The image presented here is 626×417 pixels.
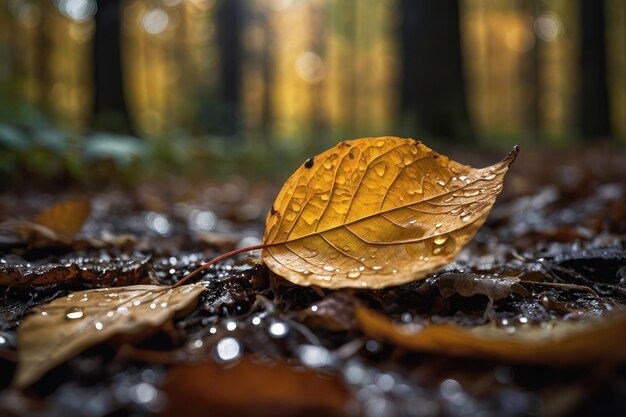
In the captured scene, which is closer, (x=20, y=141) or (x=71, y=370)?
(x=71, y=370)

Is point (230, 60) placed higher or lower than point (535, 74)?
higher

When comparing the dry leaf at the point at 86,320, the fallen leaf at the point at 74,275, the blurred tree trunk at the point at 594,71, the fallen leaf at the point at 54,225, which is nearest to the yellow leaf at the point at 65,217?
the fallen leaf at the point at 54,225

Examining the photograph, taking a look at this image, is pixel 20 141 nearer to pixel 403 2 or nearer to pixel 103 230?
pixel 103 230

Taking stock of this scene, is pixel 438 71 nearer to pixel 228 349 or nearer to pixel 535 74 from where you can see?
pixel 228 349

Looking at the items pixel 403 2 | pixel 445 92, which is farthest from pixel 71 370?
pixel 403 2

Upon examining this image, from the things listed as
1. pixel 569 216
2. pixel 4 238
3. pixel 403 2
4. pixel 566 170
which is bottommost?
pixel 566 170

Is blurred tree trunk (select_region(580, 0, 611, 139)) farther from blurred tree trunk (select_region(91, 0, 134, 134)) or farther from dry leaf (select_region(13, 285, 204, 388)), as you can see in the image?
dry leaf (select_region(13, 285, 204, 388))

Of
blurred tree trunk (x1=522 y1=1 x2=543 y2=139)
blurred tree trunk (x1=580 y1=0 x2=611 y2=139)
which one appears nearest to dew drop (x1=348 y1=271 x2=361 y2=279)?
blurred tree trunk (x1=580 y1=0 x2=611 y2=139)

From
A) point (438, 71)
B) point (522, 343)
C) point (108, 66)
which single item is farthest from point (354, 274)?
point (108, 66)
